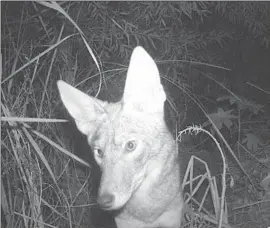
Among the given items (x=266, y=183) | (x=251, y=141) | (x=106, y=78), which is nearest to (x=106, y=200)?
(x=106, y=78)

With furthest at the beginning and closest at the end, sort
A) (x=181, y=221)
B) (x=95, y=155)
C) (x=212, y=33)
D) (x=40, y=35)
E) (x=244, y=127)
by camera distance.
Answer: (x=244, y=127)
(x=212, y=33)
(x=40, y=35)
(x=181, y=221)
(x=95, y=155)

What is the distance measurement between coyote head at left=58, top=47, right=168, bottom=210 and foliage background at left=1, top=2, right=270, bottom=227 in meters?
0.23

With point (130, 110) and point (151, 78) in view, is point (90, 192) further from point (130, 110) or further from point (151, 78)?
point (151, 78)

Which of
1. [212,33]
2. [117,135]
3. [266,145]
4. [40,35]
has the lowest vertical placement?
[266,145]

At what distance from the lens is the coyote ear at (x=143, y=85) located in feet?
6.65

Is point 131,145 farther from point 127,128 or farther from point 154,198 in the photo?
point 154,198

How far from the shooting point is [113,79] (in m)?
3.15

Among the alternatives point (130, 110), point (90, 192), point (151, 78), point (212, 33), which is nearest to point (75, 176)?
point (90, 192)

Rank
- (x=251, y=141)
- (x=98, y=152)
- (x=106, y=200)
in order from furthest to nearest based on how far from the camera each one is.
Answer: (x=251, y=141) < (x=98, y=152) < (x=106, y=200)

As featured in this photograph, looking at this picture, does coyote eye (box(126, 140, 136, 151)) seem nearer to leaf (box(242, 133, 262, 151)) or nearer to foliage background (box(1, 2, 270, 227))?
foliage background (box(1, 2, 270, 227))

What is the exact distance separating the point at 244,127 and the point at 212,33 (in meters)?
1.11

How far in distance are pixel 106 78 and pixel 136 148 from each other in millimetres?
983

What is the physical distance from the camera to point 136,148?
217 cm

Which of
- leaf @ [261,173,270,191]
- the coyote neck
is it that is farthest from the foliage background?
the coyote neck
